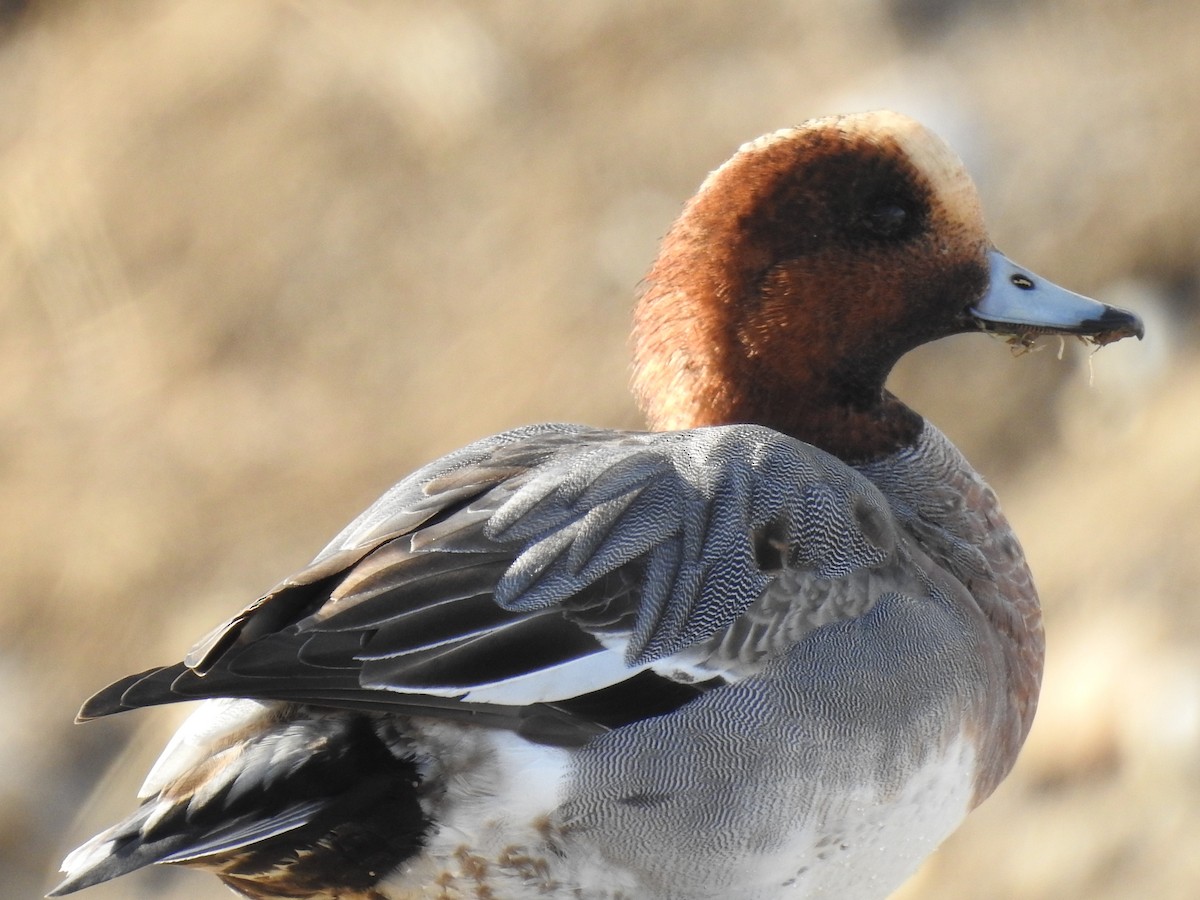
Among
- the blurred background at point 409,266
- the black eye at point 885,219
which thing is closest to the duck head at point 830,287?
the black eye at point 885,219

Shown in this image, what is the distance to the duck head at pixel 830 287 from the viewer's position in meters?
2.29

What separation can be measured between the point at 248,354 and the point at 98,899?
194cm

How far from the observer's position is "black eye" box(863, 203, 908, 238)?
2.32 metres

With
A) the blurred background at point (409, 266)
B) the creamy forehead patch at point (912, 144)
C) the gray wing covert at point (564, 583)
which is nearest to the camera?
the gray wing covert at point (564, 583)

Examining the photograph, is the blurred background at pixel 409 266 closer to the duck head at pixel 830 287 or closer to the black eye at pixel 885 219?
the duck head at pixel 830 287

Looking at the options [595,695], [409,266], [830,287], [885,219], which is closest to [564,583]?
[595,695]

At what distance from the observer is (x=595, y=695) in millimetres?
1805

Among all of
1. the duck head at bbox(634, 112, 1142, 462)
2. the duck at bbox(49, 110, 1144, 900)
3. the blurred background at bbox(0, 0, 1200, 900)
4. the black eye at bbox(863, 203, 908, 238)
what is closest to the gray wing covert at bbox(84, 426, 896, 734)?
the duck at bbox(49, 110, 1144, 900)

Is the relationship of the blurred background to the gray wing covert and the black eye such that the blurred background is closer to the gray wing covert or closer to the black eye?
the black eye

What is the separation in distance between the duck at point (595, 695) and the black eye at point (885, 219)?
1.31ft

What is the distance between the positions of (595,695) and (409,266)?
13.5 ft

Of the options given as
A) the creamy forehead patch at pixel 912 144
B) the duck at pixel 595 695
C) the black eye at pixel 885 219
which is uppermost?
the creamy forehead patch at pixel 912 144

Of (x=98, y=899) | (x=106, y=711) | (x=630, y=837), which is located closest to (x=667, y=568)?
(x=630, y=837)

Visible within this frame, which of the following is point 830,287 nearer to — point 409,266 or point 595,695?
point 595,695
